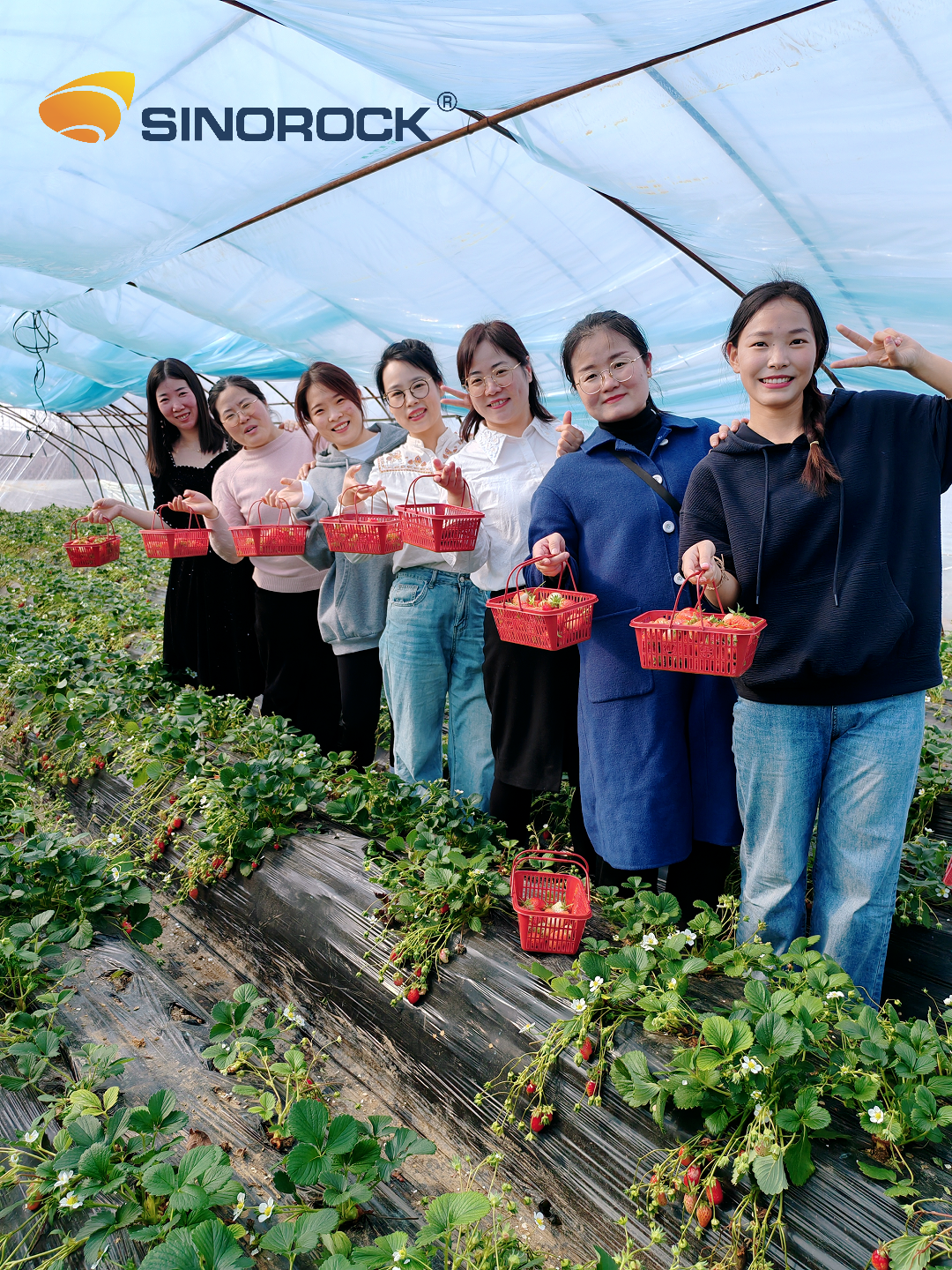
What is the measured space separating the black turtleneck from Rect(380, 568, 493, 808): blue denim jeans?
721mm

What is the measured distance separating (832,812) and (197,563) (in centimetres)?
314

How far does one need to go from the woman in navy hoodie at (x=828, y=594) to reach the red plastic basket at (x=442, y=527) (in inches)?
29.4

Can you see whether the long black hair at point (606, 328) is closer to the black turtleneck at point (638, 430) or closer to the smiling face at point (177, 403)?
the black turtleneck at point (638, 430)

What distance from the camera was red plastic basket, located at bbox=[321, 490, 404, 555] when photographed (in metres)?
2.81

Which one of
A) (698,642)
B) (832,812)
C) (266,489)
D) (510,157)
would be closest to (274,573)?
(266,489)

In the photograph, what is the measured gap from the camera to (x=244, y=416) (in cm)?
359

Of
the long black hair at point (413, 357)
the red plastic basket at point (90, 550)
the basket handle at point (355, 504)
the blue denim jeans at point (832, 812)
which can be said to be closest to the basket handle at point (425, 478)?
the basket handle at point (355, 504)

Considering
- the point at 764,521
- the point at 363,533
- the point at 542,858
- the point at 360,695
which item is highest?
the point at 764,521

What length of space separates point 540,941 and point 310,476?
2013 mm

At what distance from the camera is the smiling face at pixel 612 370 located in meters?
2.22

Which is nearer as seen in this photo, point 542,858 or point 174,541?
point 542,858

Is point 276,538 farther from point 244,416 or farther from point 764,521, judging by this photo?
point 764,521

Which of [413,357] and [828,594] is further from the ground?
[413,357]

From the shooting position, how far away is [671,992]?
5.60ft
